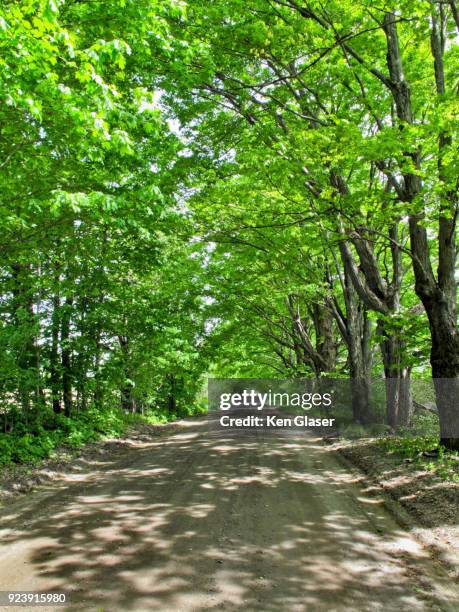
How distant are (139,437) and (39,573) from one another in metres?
12.3

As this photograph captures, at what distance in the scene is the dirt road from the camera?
417 centimetres

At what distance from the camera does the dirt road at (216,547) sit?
4168 mm

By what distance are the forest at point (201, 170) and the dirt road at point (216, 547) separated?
3.17 m

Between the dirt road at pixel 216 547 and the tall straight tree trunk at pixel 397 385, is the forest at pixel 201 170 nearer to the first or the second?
the tall straight tree trunk at pixel 397 385

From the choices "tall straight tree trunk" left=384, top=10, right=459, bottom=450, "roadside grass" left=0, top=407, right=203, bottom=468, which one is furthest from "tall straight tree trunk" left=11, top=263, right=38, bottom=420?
"tall straight tree trunk" left=384, top=10, right=459, bottom=450

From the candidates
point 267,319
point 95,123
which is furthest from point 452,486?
point 267,319

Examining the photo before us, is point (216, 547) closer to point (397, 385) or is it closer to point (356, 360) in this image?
point (397, 385)

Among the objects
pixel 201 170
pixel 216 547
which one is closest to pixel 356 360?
pixel 201 170

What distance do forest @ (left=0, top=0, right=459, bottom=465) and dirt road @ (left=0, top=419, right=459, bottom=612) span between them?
3174 mm

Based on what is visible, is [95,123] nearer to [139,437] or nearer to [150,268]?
[150,268]

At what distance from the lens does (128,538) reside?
556 cm

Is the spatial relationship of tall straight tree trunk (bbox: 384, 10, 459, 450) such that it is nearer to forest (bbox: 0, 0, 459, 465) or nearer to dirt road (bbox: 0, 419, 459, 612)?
forest (bbox: 0, 0, 459, 465)

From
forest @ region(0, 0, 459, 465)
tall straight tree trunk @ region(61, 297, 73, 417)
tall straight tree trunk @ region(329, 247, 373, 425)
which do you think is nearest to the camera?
forest @ region(0, 0, 459, 465)

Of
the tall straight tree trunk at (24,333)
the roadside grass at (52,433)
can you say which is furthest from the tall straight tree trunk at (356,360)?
the tall straight tree trunk at (24,333)
